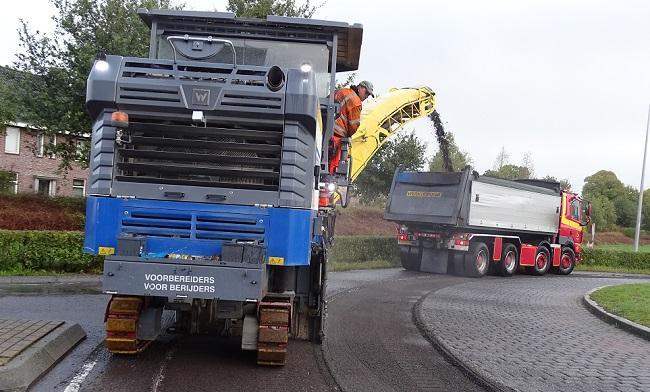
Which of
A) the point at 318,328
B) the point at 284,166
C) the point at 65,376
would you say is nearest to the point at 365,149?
the point at 318,328

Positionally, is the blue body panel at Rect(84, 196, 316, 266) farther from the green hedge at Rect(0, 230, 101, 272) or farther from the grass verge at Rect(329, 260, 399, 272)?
the grass verge at Rect(329, 260, 399, 272)

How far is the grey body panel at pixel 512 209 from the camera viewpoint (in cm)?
1991

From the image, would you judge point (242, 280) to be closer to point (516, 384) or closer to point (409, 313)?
point (516, 384)

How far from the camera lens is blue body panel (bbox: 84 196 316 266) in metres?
6.06

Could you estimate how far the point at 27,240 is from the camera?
14.4 metres

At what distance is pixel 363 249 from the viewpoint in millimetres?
23062

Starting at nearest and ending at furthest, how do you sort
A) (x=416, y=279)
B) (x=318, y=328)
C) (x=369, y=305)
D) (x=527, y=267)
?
(x=318, y=328)
(x=369, y=305)
(x=416, y=279)
(x=527, y=267)

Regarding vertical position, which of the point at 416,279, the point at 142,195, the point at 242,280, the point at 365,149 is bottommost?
the point at 416,279

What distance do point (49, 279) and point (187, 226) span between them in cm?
934

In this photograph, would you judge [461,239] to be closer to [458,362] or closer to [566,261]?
[566,261]

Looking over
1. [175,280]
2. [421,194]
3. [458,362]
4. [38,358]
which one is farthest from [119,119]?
[421,194]

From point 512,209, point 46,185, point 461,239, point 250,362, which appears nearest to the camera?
point 250,362

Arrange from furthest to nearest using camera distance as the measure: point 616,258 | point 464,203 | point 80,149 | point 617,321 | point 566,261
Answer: point 616,258
point 566,261
point 464,203
point 80,149
point 617,321

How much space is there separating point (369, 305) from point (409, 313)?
1003 mm
